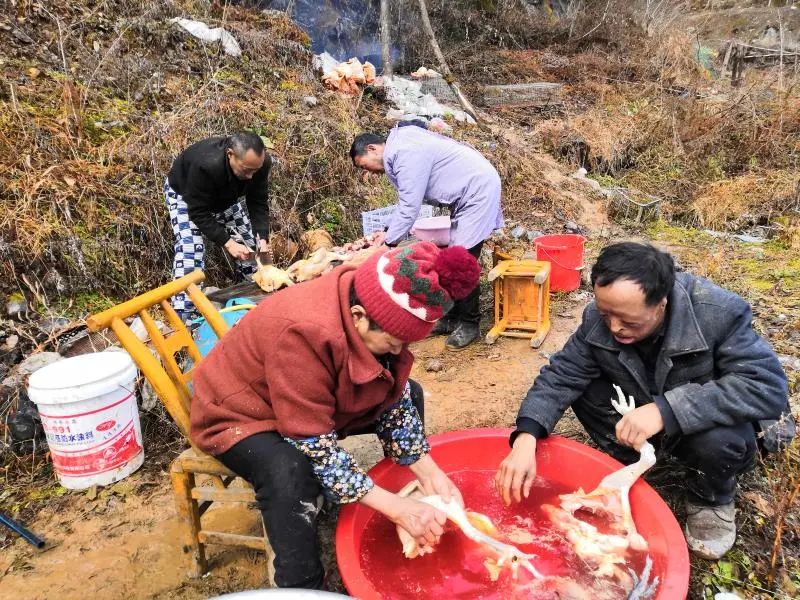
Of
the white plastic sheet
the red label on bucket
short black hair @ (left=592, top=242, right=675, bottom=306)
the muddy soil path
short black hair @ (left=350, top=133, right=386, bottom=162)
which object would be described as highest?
the white plastic sheet

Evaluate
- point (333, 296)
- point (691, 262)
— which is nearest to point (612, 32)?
point (691, 262)

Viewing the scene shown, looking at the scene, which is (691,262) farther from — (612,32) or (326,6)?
(612,32)

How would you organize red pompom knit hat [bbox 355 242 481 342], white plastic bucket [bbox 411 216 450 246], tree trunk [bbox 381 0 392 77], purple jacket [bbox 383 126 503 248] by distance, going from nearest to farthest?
red pompom knit hat [bbox 355 242 481 342] < purple jacket [bbox 383 126 503 248] < white plastic bucket [bbox 411 216 450 246] < tree trunk [bbox 381 0 392 77]

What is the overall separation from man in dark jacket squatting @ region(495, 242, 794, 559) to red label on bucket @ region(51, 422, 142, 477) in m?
1.89

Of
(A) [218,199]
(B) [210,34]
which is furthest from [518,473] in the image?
(B) [210,34]

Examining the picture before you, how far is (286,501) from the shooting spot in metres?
1.64

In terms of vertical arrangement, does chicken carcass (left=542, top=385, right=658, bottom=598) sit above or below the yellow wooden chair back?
below

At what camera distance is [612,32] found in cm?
1381

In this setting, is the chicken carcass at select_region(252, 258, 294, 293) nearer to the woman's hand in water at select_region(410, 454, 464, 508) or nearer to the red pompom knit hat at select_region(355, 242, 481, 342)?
the woman's hand in water at select_region(410, 454, 464, 508)

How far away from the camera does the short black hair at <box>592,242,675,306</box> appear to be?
1814 mm

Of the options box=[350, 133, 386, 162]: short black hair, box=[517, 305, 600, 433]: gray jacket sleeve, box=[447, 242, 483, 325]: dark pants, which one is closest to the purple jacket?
box=[350, 133, 386, 162]: short black hair

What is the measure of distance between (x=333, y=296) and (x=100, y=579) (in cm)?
165

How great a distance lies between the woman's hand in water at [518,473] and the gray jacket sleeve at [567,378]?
156mm

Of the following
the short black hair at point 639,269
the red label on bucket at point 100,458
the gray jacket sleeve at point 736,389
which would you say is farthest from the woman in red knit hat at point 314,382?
the red label on bucket at point 100,458
